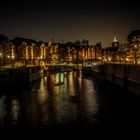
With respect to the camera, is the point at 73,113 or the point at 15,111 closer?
the point at 73,113

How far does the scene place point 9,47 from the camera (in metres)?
150

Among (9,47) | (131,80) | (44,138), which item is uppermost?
(9,47)

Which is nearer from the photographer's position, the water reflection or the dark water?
the dark water

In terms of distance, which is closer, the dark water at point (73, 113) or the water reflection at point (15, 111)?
the dark water at point (73, 113)

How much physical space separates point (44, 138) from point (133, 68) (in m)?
25.0

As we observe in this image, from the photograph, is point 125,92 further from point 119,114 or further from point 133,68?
point 119,114

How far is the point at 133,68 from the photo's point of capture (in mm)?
41719

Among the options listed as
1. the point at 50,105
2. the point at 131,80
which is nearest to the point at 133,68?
the point at 131,80

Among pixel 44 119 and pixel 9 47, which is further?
pixel 9 47

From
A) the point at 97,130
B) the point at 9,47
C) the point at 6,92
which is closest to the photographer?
the point at 97,130

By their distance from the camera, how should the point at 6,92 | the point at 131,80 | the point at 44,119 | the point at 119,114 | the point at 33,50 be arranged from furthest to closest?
the point at 33,50, the point at 6,92, the point at 131,80, the point at 119,114, the point at 44,119

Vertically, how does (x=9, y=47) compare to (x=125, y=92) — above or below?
above

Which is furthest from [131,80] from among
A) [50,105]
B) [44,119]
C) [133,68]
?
[44,119]

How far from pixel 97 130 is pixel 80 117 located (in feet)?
16.7
